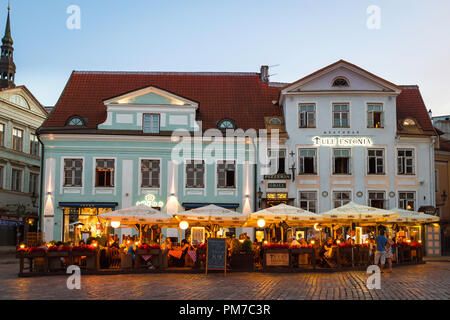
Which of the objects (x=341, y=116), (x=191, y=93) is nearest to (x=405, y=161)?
(x=341, y=116)

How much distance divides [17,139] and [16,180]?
309 cm

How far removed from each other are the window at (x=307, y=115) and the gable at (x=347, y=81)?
0.99 m

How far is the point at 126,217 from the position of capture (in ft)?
77.5

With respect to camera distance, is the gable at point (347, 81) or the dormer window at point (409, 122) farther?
the dormer window at point (409, 122)

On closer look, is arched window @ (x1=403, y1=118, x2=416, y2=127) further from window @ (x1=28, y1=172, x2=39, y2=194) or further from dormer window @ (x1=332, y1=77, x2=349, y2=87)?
window @ (x1=28, y1=172, x2=39, y2=194)

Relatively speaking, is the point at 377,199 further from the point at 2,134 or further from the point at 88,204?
the point at 2,134

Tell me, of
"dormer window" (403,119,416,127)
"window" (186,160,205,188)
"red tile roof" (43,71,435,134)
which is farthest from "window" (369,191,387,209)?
"window" (186,160,205,188)

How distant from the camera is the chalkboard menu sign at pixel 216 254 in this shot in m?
21.3

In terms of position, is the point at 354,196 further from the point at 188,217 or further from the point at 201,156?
the point at 188,217

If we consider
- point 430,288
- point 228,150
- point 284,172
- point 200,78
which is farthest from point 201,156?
point 430,288

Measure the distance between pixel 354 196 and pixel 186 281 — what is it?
18.6 meters

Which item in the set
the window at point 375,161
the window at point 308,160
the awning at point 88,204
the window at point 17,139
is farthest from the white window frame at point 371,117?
the window at point 17,139

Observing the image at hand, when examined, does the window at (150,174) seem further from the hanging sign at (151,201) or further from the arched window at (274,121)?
the arched window at (274,121)

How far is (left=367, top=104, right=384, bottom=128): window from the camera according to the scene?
35750mm
